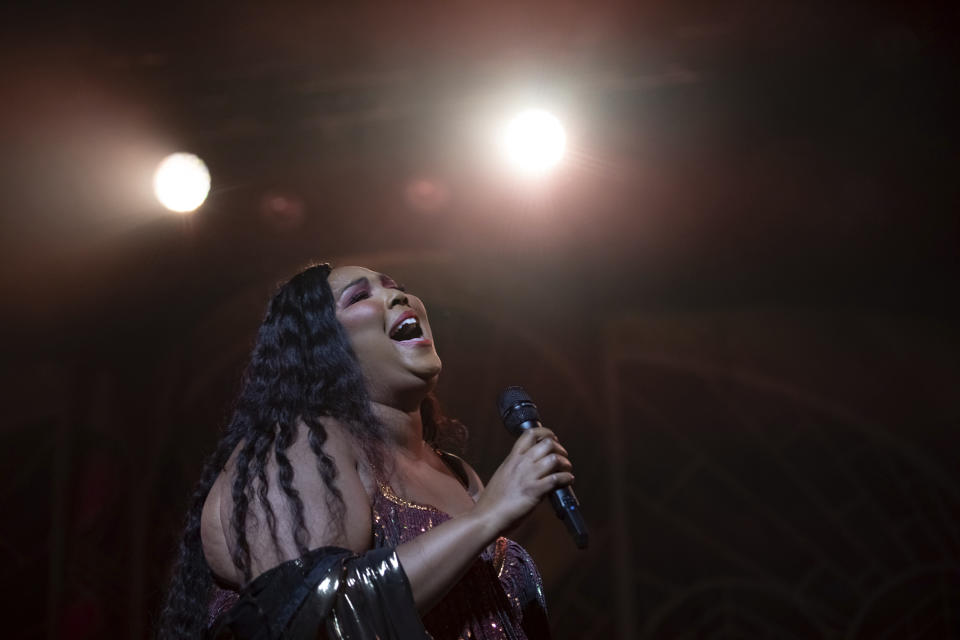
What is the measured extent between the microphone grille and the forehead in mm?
527

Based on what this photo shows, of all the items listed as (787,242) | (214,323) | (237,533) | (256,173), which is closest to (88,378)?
(214,323)

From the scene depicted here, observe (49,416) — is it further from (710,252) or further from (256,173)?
(710,252)

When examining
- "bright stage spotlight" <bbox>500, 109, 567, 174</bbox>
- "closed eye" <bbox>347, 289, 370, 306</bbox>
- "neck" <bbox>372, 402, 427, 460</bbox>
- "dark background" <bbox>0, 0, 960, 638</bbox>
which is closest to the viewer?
"neck" <bbox>372, 402, 427, 460</bbox>

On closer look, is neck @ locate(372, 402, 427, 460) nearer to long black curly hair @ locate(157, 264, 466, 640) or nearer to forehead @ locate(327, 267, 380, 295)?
long black curly hair @ locate(157, 264, 466, 640)

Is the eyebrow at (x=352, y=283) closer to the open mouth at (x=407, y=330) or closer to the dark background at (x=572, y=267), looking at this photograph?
the open mouth at (x=407, y=330)

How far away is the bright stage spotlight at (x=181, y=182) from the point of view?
3807mm

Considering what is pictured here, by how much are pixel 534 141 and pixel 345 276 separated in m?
2.18

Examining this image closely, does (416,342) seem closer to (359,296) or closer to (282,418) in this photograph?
(359,296)

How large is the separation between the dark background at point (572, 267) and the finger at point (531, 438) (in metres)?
→ 2.38

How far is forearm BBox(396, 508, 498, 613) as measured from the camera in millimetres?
1460

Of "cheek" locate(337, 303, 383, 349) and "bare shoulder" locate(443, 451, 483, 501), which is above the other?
"cheek" locate(337, 303, 383, 349)

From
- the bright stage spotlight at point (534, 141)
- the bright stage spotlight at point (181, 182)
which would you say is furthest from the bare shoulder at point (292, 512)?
the bright stage spotlight at point (534, 141)

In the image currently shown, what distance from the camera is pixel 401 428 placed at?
1.95 meters

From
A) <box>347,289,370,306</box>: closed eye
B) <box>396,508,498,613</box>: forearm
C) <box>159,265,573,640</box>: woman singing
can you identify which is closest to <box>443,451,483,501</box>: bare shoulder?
<box>159,265,573,640</box>: woman singing
